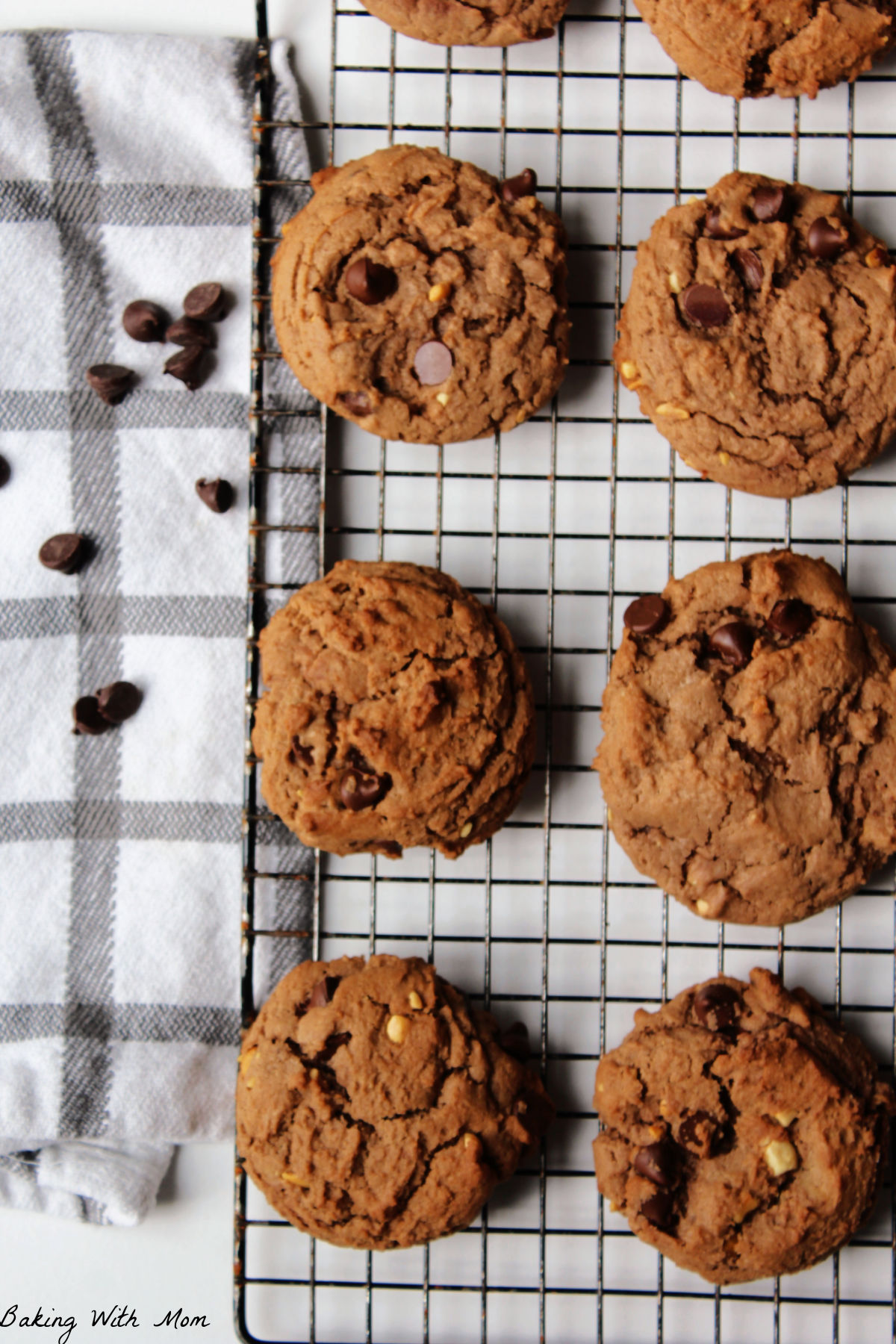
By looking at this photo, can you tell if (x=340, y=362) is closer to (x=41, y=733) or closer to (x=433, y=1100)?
(x=41, y=733)

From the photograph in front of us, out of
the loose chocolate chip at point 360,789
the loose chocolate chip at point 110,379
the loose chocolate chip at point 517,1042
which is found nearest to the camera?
the loose chocolate chip at point 360,789

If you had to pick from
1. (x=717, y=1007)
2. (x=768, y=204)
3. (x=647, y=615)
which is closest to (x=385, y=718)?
(x=647, y=615)

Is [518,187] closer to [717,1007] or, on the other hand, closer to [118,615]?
[118,615]

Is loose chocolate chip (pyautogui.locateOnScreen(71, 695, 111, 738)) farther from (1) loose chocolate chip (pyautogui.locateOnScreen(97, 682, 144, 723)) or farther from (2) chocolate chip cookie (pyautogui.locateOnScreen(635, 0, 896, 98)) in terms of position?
(2) chocolate chip cookie (pyautogui.locateOnScreen(635, 0, 896, 98))

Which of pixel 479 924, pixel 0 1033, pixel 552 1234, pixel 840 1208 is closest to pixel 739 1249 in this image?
pixel 840 1208

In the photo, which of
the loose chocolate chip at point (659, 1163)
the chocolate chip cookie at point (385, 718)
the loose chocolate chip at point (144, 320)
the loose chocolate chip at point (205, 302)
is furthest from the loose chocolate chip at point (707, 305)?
the loose chocolate chip at point (659, 1163)

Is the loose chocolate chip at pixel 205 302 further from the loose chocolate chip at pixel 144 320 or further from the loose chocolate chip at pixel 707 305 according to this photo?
the loose chocolate chip at pixel 707 305
